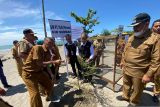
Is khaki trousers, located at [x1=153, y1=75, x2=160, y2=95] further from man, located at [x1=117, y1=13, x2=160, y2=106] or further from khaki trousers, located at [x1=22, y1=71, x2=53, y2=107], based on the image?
khaki trousers, located at [x1=22, y1=71, x2=53, y2=107]

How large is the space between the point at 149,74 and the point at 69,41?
178 inches

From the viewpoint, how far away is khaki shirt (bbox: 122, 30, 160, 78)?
3977mm

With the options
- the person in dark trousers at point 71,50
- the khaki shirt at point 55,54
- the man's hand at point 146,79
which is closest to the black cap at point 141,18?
the man's hand at point 146,79

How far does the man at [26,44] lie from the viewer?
500cm

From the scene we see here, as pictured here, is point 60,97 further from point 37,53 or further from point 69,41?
point 69,41

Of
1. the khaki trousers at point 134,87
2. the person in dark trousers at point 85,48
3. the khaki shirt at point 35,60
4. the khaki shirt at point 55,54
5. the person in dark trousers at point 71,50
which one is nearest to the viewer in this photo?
the khaki trousers at point 134,87

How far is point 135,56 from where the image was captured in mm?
4359

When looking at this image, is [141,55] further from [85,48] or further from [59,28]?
[59,28]

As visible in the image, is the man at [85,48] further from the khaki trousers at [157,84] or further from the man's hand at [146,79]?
the man's hand at [146,79]

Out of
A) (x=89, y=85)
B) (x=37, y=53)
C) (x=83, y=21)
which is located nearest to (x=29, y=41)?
(x=37, y=53)

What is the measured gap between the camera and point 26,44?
503 centimetres

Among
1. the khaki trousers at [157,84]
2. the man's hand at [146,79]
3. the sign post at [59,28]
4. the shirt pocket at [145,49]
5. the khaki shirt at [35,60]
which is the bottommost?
the khaki trousers at [157,84]

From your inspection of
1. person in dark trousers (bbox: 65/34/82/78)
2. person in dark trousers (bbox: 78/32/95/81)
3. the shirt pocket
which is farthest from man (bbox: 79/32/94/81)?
the shirt pocket

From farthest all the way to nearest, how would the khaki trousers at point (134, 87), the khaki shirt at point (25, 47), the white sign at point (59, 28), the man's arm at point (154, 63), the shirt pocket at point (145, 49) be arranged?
the white sign at point (59, 28)
the khaki shirt at point (25, 47)
the khaki trousers at point (134, 87)
the shirt pocket at point (145, 49)
the man's arm at point (154, 63)
